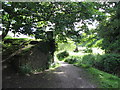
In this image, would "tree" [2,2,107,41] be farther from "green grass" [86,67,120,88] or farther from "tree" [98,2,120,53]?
"tree" [98,2,120,53]

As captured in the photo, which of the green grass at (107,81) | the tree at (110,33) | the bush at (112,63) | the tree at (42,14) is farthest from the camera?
the tree at (110,33)

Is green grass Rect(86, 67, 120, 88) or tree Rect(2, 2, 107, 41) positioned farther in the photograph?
green grass Rect(86, 67, 120, 88)

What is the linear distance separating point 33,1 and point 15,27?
1.51m

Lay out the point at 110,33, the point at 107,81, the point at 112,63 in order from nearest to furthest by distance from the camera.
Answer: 1. the point at 107,81
2. the point at 112,63
3. the point at 110,33

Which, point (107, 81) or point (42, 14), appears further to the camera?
point (107, 81)

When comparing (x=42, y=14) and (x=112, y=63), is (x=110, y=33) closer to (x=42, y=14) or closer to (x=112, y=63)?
(x=112, y=63)

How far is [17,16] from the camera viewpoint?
505 cm

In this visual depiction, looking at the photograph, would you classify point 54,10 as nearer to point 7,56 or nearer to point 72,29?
point 72,29

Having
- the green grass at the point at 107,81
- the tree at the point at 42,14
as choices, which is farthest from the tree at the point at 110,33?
the tree at the point at 42,14

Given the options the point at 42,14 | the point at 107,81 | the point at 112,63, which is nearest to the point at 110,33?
the point at 112,63

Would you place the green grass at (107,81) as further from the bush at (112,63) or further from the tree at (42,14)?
the tree at (42,14)

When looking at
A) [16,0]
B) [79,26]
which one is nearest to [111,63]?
[79,26]

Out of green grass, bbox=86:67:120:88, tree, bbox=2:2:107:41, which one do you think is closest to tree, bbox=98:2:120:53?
green grass, bbox=86:67:120:88

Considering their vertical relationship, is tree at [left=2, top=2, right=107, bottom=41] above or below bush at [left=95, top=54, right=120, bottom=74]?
above
